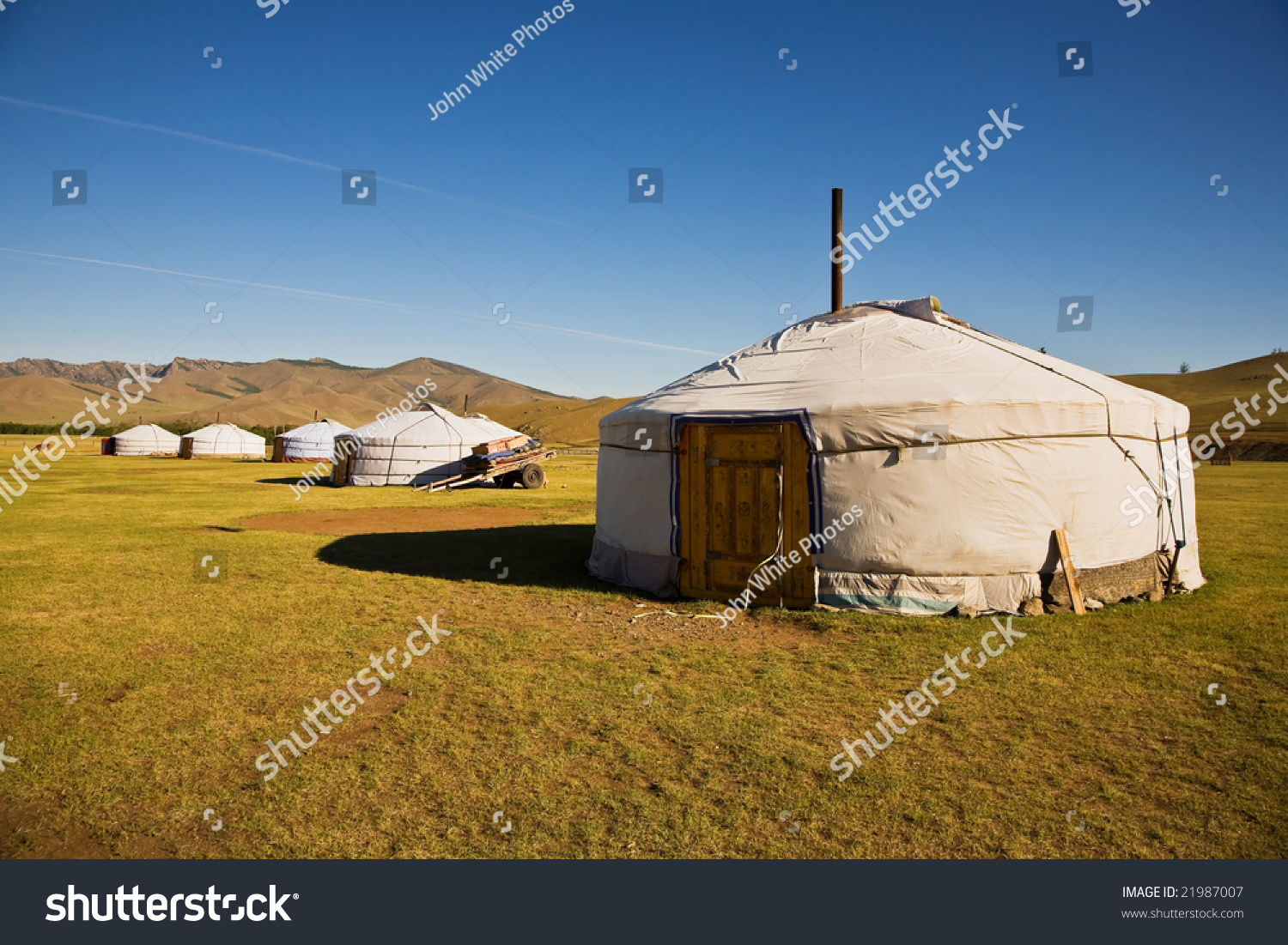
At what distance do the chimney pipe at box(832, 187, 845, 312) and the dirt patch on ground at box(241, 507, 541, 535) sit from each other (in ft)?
24.5

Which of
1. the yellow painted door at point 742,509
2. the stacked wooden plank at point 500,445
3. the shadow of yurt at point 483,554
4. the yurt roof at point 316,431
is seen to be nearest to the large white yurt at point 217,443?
the yurt roof at point 316,431

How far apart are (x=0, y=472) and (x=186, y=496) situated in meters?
11.0

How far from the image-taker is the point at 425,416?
24.5 meters

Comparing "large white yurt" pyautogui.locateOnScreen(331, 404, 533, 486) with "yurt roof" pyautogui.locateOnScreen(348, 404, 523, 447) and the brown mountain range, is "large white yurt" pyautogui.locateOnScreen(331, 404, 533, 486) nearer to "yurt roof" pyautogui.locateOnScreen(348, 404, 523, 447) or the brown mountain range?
"yurt roof" pyautogui.locateOnScreen(348, 404, 523, 447)

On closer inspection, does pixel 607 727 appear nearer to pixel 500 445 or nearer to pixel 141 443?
pixel 500 445

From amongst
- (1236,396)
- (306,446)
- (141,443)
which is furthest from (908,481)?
(1236,396)

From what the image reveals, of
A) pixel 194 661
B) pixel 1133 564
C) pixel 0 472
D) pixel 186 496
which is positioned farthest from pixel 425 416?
pixel 1133 564

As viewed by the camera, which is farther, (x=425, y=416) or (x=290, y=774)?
(x=425, y=416)

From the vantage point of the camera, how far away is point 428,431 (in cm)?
2369

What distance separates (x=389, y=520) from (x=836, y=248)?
10.1 meters

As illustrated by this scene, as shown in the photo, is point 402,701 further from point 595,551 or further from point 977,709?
point 595,551

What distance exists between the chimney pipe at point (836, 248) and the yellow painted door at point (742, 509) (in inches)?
114

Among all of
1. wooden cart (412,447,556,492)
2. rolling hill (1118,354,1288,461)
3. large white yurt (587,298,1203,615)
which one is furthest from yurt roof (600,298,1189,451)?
rolling hill (1118,354,1288,461)

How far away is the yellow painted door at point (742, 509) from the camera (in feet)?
23.1
